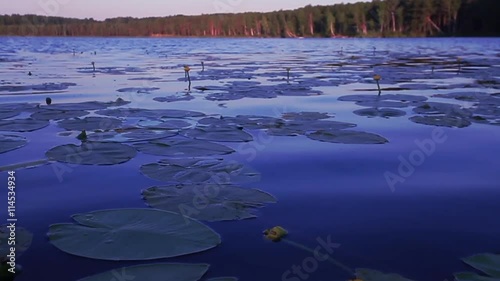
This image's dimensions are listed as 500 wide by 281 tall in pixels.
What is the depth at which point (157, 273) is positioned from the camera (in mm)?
1505

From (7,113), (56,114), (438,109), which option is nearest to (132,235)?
(56,114)

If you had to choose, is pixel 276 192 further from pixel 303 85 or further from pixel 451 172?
pixel 303 85

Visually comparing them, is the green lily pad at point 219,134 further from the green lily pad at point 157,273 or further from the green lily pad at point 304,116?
the green lily pad at point 157,273

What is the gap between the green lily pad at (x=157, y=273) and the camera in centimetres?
147

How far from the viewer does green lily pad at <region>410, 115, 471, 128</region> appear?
4414 millimetres

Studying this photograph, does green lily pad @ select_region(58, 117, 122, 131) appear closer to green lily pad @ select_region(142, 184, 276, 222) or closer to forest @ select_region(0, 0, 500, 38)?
green lily pad @ select_region(142, 184, 276, 222)

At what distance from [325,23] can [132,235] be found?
220ft

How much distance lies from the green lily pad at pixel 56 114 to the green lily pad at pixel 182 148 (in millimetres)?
1708

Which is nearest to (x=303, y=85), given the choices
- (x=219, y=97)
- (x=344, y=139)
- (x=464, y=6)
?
(x=219, y=97)

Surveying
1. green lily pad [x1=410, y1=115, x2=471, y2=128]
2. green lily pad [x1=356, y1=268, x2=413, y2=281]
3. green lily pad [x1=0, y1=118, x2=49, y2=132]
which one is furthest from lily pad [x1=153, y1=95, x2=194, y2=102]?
green lily pad [x1=356, y1=268, x2=413, y2=281]

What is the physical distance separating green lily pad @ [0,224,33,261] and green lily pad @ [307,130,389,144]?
241 cm

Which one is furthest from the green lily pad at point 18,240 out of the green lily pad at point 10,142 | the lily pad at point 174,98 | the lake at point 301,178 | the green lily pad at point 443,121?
the lily pad at point 174,98

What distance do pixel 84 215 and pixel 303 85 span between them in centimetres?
642

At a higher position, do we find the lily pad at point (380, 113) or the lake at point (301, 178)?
the lily pad at point (380, 113)
